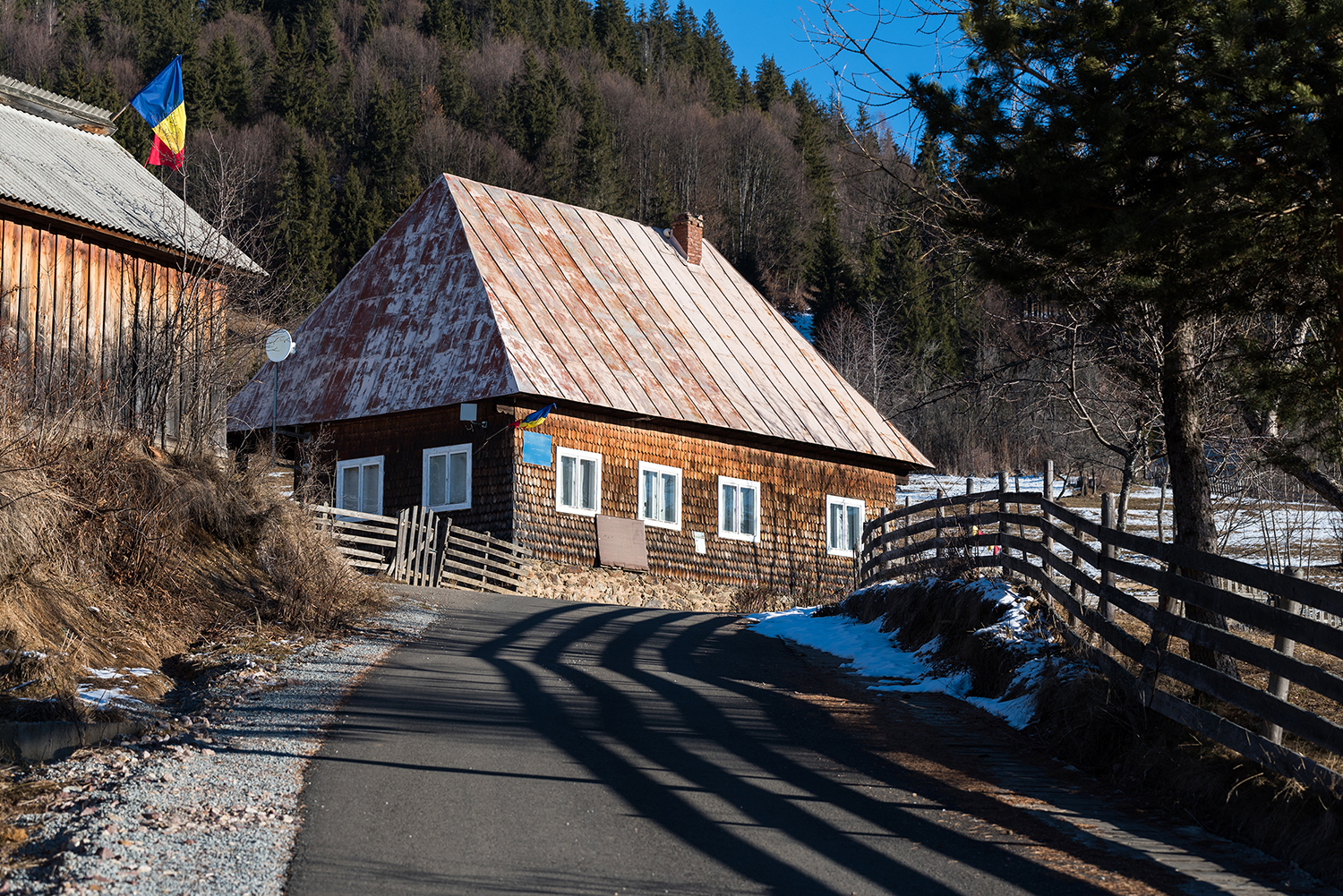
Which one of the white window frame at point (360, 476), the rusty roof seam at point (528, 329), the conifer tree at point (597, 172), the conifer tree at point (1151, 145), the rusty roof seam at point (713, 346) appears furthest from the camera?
the conifer tree at point (597, 172)

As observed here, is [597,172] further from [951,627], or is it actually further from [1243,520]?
[951,627]

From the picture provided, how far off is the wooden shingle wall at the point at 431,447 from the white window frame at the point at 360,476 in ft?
0.27

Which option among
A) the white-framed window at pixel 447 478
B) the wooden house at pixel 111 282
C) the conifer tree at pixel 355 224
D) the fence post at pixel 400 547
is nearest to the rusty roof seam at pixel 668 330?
the white-framed window at pixel 447 478

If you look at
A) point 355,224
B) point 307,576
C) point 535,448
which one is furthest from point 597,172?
point 307,576

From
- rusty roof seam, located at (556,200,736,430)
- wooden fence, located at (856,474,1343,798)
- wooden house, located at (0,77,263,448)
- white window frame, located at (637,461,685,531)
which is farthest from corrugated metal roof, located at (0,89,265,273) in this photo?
wooden fence, located at (856,474,1343,798)

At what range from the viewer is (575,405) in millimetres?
23016

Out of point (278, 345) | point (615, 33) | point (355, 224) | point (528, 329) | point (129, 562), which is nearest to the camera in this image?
point (129, 562)

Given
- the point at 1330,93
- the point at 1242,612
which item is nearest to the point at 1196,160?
the point at 1330,93

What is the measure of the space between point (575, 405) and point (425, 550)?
4.41 meters

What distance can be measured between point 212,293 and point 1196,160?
14764mm

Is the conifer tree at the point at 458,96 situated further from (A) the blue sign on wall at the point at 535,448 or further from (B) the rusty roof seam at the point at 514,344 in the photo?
(A) the blue sign on wall at the point at 535,448

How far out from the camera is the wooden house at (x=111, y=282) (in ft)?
53.6

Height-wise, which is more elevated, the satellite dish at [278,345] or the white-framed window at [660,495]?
the satellite dish at [278,345]

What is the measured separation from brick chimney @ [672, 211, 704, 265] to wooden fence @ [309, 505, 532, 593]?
38.0 ft
